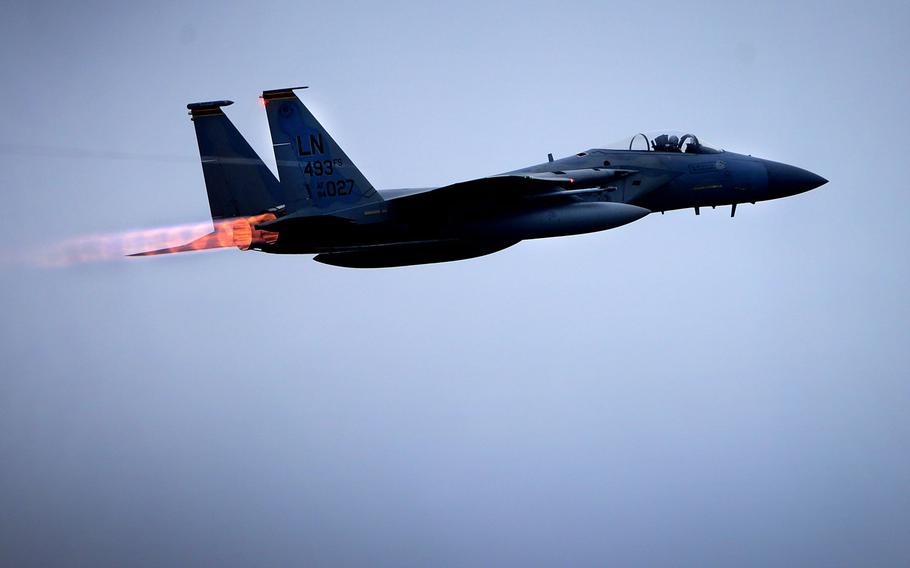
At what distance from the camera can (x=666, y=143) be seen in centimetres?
2320

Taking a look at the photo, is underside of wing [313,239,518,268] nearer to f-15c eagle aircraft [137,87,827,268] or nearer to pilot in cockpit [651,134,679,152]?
f-15c eagle aircraft [137,87,827,268]

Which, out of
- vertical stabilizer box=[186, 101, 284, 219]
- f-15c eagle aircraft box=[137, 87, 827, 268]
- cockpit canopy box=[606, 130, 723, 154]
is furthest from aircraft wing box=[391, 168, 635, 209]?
vertical stabilizer box=[186, 101, 284, 219]

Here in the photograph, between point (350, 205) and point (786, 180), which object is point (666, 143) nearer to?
point (786, 180)

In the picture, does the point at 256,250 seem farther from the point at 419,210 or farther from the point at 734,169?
the point at 734,169

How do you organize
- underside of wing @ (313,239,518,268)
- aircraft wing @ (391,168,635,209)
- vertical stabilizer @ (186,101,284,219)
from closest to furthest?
aircraft wing @ (391,168,635,209), underside of wing @ (313,239,518,268), vertical stabilizer @ (186,101,284,219)

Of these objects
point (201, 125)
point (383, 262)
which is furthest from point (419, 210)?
A: point (201, 125)

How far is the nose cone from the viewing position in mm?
23328

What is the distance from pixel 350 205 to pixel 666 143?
758 centimetres

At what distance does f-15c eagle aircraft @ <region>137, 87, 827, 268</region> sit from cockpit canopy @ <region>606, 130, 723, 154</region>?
1.29 m

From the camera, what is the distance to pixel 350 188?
68.0 feet

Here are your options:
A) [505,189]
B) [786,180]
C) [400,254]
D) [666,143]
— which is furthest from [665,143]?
[400,254]

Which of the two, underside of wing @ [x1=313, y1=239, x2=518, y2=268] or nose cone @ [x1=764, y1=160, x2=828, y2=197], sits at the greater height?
nose cone @ [x1=764, y1=160, x2=828, y2=197]

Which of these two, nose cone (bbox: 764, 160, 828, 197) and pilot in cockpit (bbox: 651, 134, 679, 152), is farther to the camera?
nose cone (bbox: 764, 160, 828, 197)

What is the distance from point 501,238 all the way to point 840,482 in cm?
5220
